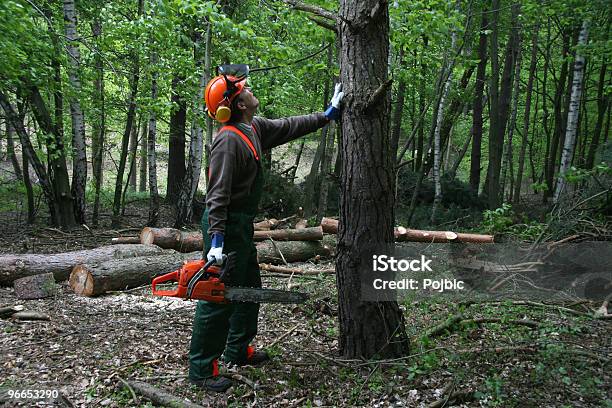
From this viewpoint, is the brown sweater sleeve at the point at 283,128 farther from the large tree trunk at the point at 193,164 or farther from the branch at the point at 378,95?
the large tree trunk at the point at 193,164

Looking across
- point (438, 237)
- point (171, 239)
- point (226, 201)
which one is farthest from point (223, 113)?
point (438, 237)

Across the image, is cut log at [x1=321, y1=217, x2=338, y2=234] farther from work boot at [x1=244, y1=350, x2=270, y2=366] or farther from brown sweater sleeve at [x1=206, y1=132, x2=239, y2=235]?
brown sweater sleeve at [x1=206, y1=132, x2=239, y2=235]

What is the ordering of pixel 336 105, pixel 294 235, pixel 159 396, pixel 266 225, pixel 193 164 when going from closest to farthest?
pixel 159 396 → pixel 336 105 → pixel 294 235 → pixel 266 225 → pixel 193 164

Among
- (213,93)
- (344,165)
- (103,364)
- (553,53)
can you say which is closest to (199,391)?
(103,364)

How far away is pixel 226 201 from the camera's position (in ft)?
11.4

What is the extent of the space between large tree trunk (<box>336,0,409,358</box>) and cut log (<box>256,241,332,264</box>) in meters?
4.25

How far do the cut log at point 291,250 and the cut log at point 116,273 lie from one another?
1.57 metres

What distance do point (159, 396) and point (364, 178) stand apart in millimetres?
2257

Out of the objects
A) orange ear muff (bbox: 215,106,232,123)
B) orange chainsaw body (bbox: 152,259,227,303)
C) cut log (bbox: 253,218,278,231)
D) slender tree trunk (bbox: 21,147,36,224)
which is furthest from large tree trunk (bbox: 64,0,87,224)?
orange chainsaw body (bbox: 152,259,227,303)

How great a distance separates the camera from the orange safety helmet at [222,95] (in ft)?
11.9

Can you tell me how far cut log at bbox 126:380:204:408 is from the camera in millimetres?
3275

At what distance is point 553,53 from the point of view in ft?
59.5

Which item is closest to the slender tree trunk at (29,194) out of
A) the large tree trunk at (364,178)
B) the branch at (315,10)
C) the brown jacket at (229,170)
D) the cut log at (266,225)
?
the cut log at (266,225)

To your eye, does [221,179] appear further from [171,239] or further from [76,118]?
[76,118]
